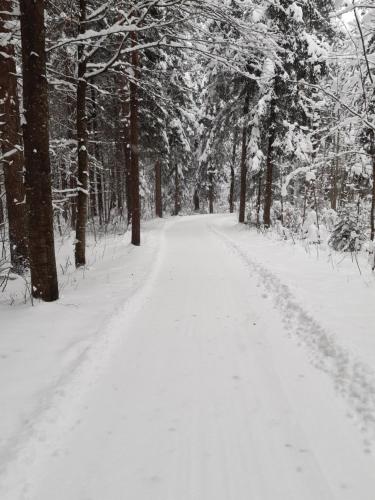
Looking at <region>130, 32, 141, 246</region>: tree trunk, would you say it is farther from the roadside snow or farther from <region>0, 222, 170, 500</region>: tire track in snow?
<region>0, 222, 170, 500</region>: tire track in snow

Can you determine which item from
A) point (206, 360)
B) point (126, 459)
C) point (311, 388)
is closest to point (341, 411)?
point (311, 388)

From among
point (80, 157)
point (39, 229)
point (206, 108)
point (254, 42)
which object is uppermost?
point (206, 108)

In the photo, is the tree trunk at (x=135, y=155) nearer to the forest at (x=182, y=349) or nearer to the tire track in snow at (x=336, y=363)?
the forest at (x=182, y=349)

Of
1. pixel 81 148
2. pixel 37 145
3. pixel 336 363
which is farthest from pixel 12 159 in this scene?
pixel 336 363

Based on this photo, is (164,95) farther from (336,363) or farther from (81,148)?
(336,363)

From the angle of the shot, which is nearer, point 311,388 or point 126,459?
point 126,459

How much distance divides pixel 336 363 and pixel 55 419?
2.78 m

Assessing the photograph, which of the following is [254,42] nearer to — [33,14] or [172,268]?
[33,14]

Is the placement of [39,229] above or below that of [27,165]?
below

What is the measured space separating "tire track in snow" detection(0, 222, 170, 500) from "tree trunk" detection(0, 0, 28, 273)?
17.3 feet

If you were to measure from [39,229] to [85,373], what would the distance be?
276cm

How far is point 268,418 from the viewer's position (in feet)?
9.54

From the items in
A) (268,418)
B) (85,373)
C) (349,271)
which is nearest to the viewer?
(268,418)

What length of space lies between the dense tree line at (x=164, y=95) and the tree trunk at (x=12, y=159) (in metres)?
0.03
